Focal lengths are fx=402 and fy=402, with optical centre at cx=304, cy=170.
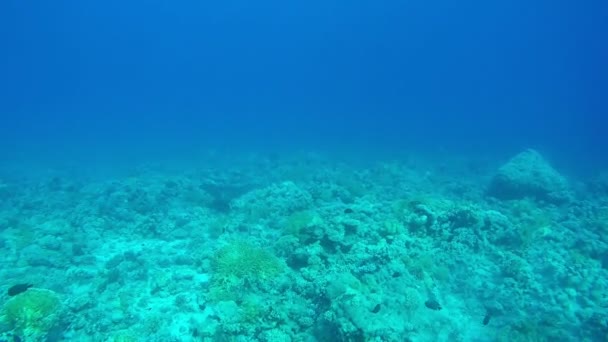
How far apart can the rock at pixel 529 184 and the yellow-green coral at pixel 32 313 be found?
1877 centimetres

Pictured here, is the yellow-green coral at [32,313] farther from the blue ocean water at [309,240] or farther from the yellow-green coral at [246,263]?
the yellow-green coral at [246,263]

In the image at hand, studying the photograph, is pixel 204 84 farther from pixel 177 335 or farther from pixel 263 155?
pixel 177 335

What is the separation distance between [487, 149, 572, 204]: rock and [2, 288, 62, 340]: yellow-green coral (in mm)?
18770

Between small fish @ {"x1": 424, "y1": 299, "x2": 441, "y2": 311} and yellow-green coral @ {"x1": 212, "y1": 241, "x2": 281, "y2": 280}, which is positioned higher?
small fish @ {"x1": 424, "y1": 299, "x2": 441, "y2": 311}

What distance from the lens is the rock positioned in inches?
743

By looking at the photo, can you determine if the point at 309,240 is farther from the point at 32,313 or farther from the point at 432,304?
the point at 32,313

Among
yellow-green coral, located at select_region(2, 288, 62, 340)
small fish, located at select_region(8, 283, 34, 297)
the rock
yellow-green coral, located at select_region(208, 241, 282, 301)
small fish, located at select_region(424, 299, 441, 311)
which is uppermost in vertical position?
the rock

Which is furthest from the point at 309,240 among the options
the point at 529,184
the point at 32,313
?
the point at 529,184

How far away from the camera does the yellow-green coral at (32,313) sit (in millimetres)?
8594

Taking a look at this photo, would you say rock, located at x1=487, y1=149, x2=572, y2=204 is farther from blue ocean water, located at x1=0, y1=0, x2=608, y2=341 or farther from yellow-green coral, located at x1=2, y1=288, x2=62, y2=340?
yellow-green coral, located at x1=2, y1=288, x2=62, y2=340

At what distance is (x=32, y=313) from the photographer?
347 inches

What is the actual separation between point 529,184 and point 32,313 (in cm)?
1976

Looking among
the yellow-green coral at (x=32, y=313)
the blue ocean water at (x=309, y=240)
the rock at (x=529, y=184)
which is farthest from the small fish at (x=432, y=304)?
the rock at (x=529, y=184)

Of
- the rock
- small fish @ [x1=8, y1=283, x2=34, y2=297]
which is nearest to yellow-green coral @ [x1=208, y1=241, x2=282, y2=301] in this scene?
small fish @ [x1=8, y1=283, x2=34, y2=297]
